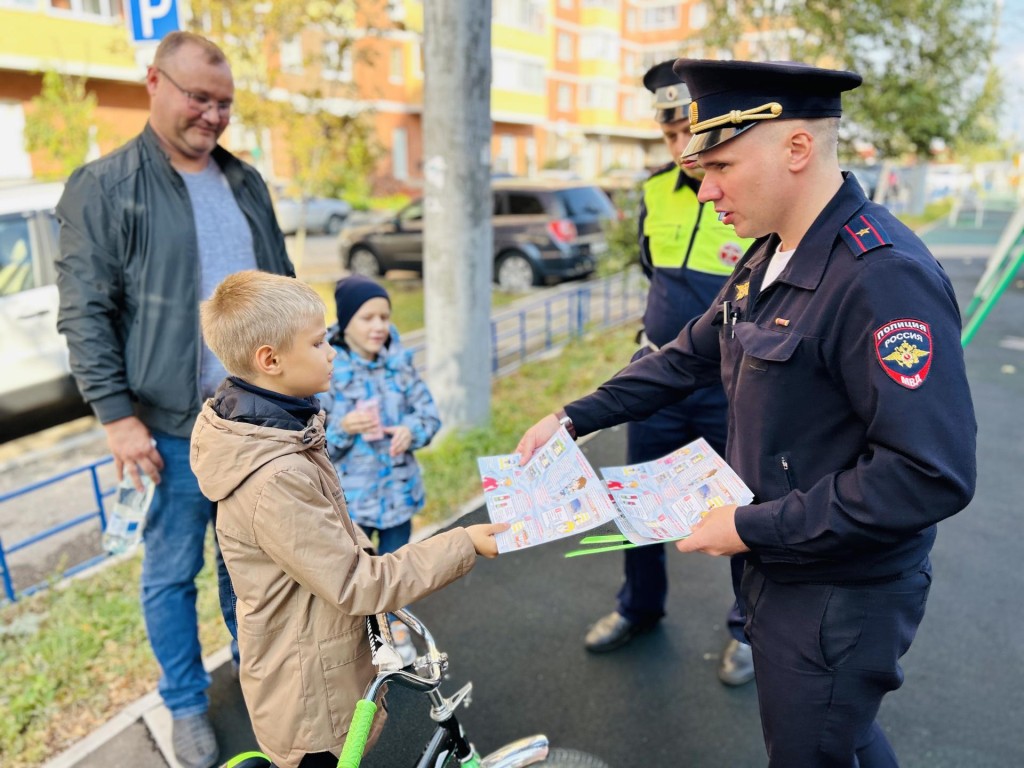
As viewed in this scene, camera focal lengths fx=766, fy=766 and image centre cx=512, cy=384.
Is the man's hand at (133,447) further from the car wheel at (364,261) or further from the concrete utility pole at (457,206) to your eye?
the car wheel at (364,261)

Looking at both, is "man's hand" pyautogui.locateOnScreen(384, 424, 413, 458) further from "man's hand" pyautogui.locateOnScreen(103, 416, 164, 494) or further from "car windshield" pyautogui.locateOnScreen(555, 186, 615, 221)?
"car windshield" pyautogui.locateOnScreen(555, 186, 615, 221)

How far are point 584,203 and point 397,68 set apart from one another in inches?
904

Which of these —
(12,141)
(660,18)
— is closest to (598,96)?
(660,18)

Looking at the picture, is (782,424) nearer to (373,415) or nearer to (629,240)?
(373,415)

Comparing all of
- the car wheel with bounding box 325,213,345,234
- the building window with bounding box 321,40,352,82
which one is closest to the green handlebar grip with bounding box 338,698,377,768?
the building window with bounding box 321,40,352,82

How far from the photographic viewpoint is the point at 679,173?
3158 mm

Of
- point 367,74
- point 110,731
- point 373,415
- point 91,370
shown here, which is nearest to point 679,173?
point 373,415

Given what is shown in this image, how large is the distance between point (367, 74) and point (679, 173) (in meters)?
30.8

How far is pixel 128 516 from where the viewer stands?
272 cm

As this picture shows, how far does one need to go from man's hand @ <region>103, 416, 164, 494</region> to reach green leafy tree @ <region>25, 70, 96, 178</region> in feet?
42.6

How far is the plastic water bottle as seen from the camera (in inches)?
106

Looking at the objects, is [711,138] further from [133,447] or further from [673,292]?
[133,447]

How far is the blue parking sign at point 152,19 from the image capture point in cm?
405

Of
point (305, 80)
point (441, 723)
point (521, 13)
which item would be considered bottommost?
point (441, 723)
